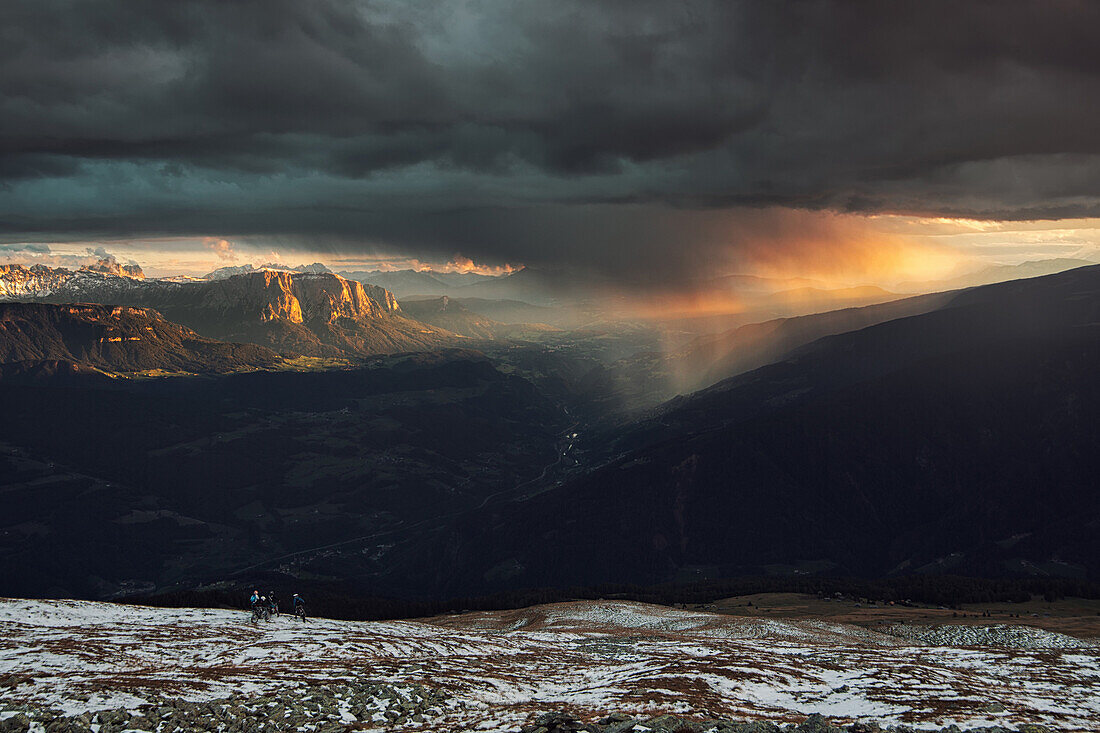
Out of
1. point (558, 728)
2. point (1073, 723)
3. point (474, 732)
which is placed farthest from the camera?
point (1073, 723)

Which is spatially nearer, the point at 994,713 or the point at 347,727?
the point at 347,727

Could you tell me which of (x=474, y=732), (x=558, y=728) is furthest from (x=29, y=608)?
(x=558, y=728)

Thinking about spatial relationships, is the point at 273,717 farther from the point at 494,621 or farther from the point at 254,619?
the point at 494,621

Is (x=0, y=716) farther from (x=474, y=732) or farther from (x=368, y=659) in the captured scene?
(x=368, y=659)

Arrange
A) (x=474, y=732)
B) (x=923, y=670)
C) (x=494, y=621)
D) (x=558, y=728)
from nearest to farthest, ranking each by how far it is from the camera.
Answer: (x=558, y=728) < (x=474, y=732) < (x=923, y=670) < (x=494, y=621)

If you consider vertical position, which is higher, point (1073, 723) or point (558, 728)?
point (558, 728)

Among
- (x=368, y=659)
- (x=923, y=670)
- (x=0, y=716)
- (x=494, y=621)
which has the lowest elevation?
(x=494, y=621)

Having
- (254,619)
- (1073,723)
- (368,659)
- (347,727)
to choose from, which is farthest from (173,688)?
(1073,723)
